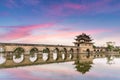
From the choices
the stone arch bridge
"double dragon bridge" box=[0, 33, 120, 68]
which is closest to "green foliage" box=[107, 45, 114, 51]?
"double dragon bridge" box=[0, 33, 120, 68]

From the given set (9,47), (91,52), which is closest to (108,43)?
(91,52)

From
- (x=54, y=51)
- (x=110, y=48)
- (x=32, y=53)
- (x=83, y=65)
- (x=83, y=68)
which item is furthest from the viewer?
(x=110, y=48)

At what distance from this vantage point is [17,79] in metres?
24.7

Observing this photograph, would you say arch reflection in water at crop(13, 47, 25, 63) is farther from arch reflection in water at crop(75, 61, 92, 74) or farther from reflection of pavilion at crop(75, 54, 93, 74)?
arch reflection in water at crop(75, 61, 92, 74)

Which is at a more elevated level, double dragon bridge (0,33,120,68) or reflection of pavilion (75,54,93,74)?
double dragon bridge (0,33,120,68)

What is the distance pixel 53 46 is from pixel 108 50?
50717 mm

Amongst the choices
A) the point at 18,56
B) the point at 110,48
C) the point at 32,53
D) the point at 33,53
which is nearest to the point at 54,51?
the point at 32,53

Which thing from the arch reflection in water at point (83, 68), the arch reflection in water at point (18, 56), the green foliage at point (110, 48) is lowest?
the arch reflection in water at point (83, 68)

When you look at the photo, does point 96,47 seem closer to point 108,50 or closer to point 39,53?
point 108,50

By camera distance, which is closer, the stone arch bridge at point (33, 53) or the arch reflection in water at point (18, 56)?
the stone arch bridge at point (33, 53)

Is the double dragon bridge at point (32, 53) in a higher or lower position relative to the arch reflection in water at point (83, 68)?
higher

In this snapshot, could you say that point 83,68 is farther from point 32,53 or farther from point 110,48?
point 110,48

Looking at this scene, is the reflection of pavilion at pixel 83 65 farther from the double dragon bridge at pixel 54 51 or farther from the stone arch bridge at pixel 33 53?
the double dragon bridge at pixel 54 51

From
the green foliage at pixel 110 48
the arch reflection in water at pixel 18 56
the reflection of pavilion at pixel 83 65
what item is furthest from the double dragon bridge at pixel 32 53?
the green foliage at pixel 110 48
